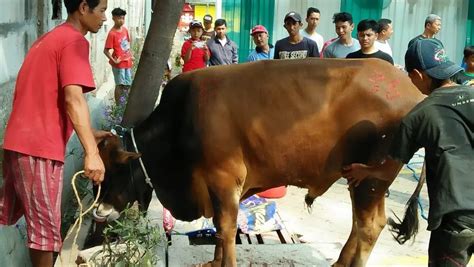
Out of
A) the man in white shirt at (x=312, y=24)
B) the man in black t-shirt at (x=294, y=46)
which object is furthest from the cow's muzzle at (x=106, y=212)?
the man in white shirt at (x=312, y=24)

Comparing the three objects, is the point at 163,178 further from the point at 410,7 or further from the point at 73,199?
the point at 410,7

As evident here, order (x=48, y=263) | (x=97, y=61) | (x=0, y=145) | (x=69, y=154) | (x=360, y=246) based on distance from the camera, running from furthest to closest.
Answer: (x=97, y=61), (x=69, y=154), (x=360, y=246), (x=0, y=145), (x=48, y=263)

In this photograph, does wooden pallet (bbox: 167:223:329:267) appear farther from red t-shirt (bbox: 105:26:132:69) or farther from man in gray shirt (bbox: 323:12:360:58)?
red t-shirt (bbox: 105:26:132:69)

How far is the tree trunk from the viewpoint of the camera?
17.3ft

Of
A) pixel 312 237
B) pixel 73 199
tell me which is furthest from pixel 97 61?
pixel 312 237

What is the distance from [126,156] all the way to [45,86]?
3.39 ft

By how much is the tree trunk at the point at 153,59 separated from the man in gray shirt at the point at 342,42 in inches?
109

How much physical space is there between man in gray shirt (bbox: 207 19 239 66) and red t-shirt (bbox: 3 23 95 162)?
611cm

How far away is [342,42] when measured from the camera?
7699mm

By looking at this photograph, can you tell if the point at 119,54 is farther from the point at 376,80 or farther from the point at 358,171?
the point at 358,171

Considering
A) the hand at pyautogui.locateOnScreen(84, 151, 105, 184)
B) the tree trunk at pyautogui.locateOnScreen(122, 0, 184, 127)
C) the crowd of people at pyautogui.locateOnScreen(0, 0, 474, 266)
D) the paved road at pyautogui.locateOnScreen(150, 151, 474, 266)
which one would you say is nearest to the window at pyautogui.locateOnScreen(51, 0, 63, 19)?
the tree trunk at pyautogui.locateOnScreen(122, 0, 184, 127)

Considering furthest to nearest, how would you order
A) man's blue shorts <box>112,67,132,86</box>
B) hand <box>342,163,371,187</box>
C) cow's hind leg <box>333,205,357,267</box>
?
man's blue shorts <box>112,67,132,86</box> → cow's hind leg <box>333,205,357,267</box> → hand <box>342,163,371,187</box>

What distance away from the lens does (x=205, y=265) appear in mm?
4547

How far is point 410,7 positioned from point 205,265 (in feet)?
30.9
